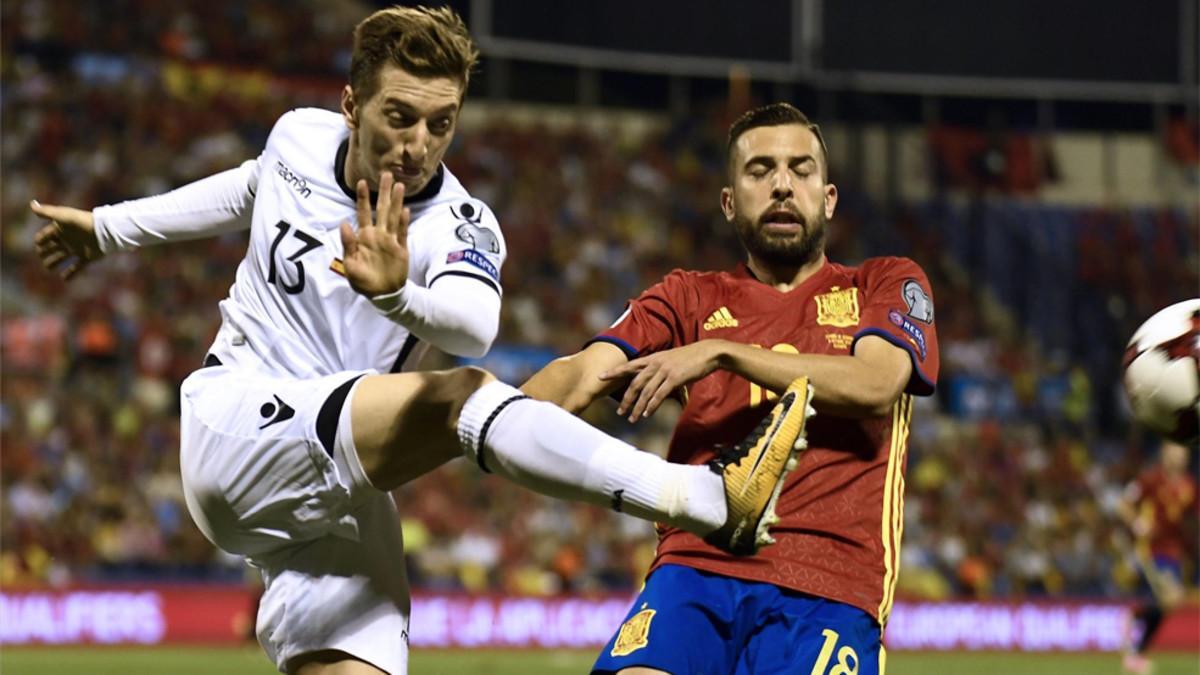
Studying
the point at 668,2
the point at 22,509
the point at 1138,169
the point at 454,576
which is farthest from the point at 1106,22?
the point at 22,509

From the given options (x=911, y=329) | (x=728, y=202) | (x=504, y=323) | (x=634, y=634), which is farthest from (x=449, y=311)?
(x=504, y=323)

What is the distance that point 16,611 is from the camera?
16.5m

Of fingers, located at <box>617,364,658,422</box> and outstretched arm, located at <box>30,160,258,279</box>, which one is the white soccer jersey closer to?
outstretched arm, located at <box>30,160,258,279</box>

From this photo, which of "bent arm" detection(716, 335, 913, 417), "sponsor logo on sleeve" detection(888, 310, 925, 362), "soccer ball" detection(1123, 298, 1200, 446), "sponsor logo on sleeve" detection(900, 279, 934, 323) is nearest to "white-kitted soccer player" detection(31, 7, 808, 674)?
"bent arm" detection(716, 335, 913, 417)

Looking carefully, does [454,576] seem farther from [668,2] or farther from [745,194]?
[745,194]

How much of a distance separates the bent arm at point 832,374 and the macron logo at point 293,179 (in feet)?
4.28

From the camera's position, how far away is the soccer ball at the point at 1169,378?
4.79 m

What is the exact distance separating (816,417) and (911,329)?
0.38 metres

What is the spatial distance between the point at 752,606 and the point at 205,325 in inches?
593

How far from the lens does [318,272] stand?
4.52m

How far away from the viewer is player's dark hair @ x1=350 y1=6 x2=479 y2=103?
4.38 m

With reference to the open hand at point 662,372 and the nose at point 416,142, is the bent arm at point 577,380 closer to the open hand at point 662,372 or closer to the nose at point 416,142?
the open hand at point 662,372

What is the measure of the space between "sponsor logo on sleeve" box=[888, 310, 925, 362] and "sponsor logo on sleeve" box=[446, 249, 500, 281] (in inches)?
44.6

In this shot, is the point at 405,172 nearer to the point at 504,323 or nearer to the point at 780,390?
the point at 780,390
